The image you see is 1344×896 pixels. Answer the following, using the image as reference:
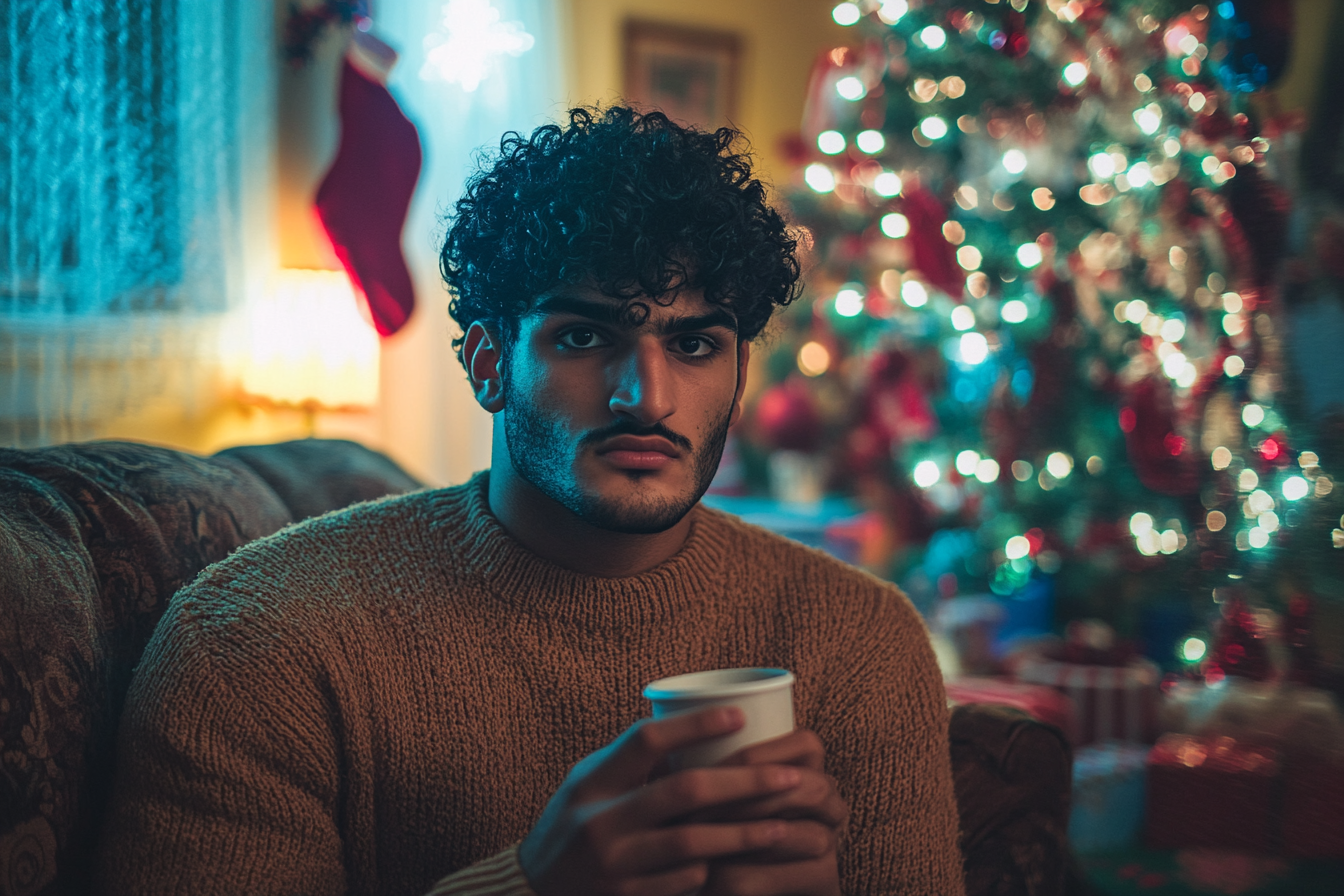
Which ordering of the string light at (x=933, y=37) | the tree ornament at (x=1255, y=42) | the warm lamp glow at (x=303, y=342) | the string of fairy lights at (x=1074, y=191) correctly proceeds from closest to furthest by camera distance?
1. the tree ornament at (x=1255, y=42)
2. the string of fairy lights at (x=1074, y=191)
3. the warm lamp glow at (x=303, y=342)
4. the string light at (x=933, y=37)

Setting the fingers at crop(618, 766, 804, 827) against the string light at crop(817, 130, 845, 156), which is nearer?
the fingers at crop(618, 766, 804, 827)

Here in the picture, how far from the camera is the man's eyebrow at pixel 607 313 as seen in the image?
90 cm

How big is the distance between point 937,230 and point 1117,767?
5.00 ft

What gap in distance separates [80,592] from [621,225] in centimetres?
60

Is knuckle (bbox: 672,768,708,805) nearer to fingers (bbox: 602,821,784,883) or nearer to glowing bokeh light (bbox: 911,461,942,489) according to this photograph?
fingers (bbox: 602,821,784,883)

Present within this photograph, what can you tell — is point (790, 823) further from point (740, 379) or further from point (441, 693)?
point (740, 379)

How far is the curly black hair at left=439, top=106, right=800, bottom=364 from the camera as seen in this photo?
2.98 ft

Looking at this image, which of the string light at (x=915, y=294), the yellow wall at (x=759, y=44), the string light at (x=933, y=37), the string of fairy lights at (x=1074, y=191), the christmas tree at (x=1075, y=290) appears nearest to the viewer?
the christmas tree at (x=1075, y=290)

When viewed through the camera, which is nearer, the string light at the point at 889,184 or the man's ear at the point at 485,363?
the man's ear at the point at 485,363

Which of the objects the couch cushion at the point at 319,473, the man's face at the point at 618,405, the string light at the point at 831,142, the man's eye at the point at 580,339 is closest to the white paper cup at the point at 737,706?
the man's face at the point at 618,405

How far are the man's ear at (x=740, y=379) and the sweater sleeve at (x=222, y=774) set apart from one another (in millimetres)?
474

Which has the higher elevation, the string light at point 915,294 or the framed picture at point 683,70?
the framed picture at point 683,70

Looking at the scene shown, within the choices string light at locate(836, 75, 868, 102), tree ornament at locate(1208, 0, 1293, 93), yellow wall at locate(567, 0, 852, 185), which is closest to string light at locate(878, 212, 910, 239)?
string light at locate(836, 75, 868, 102)

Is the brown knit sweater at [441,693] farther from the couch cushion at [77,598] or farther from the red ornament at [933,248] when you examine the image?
the red ornament at [933,248]
